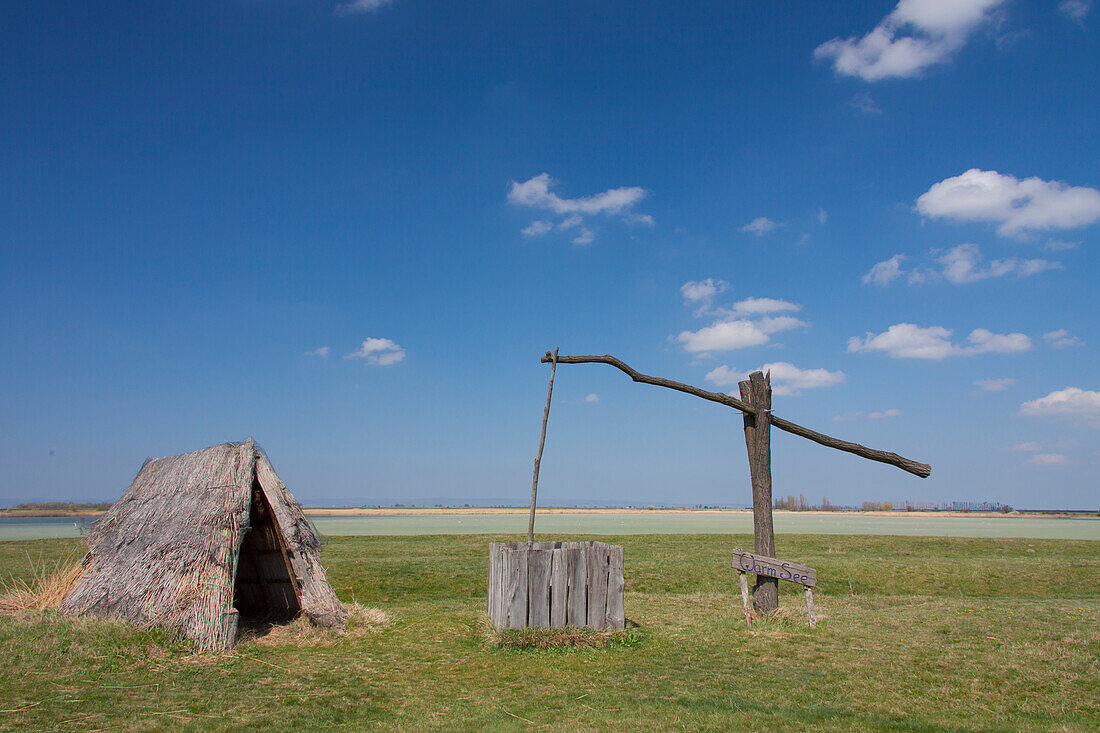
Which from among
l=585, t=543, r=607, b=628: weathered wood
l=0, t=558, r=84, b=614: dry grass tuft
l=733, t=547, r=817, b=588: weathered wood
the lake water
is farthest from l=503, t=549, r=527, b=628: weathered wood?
the lake water

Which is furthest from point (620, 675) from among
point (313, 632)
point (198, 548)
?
point (198, 548)

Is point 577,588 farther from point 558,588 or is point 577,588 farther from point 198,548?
point 198,548

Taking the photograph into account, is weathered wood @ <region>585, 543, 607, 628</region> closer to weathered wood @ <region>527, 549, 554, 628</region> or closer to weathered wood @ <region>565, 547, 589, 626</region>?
weathered wood @ <region>565, 547, 589, 626</region>

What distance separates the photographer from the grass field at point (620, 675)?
696cm

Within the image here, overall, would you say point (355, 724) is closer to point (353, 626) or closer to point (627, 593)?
point (353, 626)

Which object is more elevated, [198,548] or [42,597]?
[198,548]

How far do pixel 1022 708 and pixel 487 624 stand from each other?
24.8ft

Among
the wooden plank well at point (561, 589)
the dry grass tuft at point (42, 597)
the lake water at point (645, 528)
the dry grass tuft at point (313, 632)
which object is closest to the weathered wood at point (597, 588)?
the wooden plank well at point (561, 589)

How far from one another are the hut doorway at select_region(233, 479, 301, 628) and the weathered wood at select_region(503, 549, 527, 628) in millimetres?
5088

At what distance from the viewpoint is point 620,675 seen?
883 cm

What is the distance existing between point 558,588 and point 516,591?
2.20ft

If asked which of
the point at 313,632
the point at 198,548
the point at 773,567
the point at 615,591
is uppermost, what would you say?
the point at 198,548

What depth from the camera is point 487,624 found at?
11.5 metres

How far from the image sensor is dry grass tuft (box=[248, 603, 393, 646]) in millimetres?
11117
